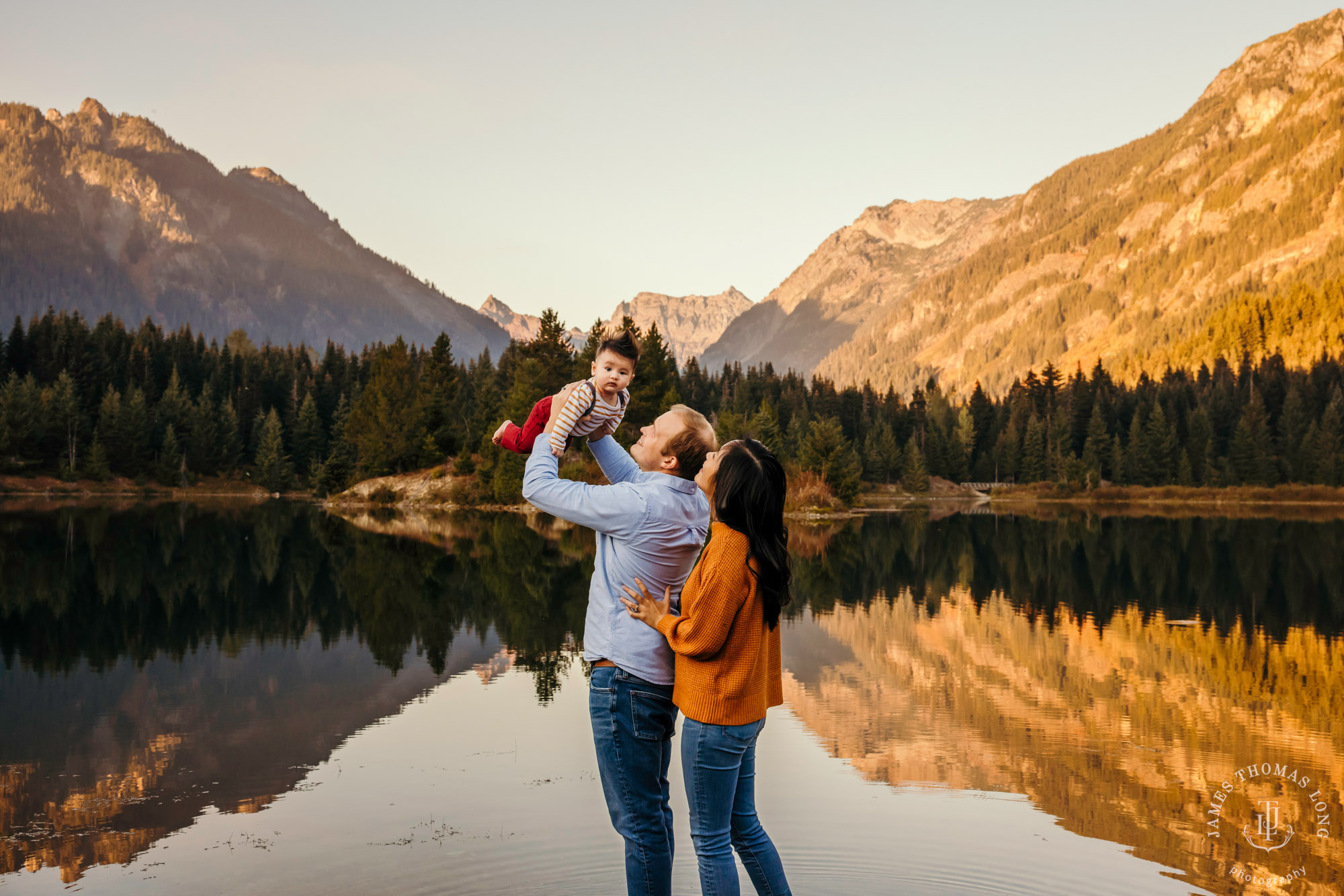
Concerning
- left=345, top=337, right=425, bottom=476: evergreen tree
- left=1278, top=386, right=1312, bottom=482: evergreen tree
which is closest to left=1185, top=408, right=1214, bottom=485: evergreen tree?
left=1278, top=386, right=1312, bottom=482: evergreen tree

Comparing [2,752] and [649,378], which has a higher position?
[649,378]

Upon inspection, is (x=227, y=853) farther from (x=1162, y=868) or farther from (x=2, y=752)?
(x=1162, y=868)

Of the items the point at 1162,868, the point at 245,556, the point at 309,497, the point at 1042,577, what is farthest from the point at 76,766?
the point at 309,497

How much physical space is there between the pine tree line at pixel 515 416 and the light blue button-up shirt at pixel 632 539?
160ft

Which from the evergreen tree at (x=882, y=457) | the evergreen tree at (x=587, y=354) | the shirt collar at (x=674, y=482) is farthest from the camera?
the evergreen tree at (x=882, y=457)

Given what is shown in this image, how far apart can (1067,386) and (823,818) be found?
13149cm

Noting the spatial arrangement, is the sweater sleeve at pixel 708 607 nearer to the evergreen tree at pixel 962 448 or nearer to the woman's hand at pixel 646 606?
the woman's hand at pixel 646 606

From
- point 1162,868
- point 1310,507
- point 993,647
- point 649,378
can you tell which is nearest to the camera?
point 1162,868

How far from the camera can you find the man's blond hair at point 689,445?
14.3ft

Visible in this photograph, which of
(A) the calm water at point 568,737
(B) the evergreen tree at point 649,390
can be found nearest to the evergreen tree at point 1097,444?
(B) the evergreen tree at point 649,390

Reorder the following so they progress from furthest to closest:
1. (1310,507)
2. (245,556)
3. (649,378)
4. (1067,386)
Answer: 1. (1067,386)
2. (1310,507)
3. (649,378)
4. (245,556)

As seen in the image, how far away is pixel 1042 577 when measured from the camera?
2705 cm

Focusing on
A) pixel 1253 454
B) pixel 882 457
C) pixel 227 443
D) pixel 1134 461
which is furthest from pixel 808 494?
pixel 1253 454

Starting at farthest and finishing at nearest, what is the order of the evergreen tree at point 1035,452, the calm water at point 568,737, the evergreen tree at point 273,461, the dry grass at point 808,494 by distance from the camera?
1. the evergreen tree at point 1035,452
2. the evergreen tree at point 273,461
3. the dry grass at point 808,494
4. the calm water at point 568,737
